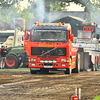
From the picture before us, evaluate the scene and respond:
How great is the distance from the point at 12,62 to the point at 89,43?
5676 millimetres

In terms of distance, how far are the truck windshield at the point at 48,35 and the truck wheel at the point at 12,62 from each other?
5994 millimetres

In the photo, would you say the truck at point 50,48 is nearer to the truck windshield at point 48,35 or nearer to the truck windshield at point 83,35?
the truck windshield at point 48,35

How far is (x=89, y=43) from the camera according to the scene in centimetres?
2658

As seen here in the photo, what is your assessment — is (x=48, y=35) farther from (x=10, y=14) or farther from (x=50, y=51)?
(x=10, y=14)

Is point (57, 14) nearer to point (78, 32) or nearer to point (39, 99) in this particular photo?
point (78, 32)

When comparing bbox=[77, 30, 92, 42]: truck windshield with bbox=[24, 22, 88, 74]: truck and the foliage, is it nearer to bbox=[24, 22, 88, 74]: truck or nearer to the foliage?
bbox=[24, 22, 88, 74]: truck

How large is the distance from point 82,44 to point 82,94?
14.8 m

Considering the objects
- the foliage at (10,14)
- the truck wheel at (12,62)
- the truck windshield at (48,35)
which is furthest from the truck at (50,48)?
the foliage at (10,14)

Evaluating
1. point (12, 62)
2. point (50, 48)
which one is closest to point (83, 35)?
point (12, 62)

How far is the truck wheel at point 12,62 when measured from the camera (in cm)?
2519

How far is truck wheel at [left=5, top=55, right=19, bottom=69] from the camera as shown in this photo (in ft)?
82.6

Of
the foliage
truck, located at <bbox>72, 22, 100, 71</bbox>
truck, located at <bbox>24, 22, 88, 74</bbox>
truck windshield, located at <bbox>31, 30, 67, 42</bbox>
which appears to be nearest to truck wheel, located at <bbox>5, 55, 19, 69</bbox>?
truck, located at <bbox>72, 22, 100, 71</bbox>

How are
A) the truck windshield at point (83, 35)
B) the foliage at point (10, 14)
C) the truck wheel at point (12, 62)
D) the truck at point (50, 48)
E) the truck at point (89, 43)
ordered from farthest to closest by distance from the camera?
1. the foliage at point (10, 14)
2. the truck windshield at point (83, 35)
3. the truck wheel at point (12, 62)
4. the truck at point (89, 43)
5. the truck at point (50, 48)

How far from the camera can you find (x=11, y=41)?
2961 cm
